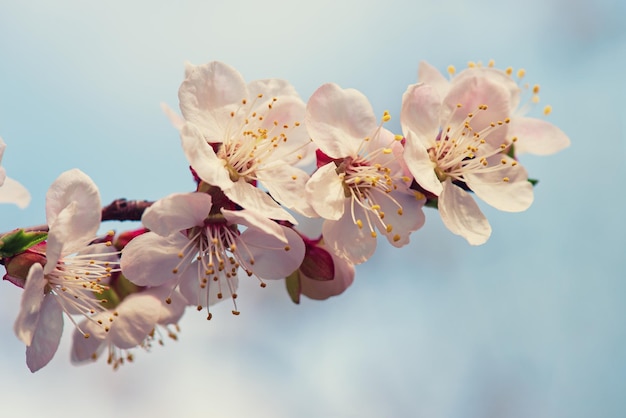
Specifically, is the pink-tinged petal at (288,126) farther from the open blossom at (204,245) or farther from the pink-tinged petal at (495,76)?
the pink-tinged petal at (495,76)

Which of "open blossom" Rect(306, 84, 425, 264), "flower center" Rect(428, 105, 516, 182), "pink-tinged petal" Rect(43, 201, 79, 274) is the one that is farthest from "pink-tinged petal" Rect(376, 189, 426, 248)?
"pink-tinged petal" Rect(43, 201, 79, 274)

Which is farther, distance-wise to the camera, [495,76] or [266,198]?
[495,76]

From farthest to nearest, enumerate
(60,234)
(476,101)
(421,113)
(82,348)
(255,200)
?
(82,348) < (476,101) < (421,113) < (255,200) < (60,234)

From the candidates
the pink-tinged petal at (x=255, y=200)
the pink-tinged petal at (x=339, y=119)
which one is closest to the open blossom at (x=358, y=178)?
the pink-tinged petal at (x=339, y=119)

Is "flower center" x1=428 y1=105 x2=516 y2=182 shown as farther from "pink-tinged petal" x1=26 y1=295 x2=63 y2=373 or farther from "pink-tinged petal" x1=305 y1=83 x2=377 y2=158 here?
"pink-tinged petal" x1=26 y1=295 x2=63 y2=373

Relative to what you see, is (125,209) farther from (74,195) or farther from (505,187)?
(505,187)

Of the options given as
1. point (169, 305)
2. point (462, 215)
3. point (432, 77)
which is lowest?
point (169, 305)

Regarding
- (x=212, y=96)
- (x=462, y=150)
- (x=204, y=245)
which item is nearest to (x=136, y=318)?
(x=204, y=245)
